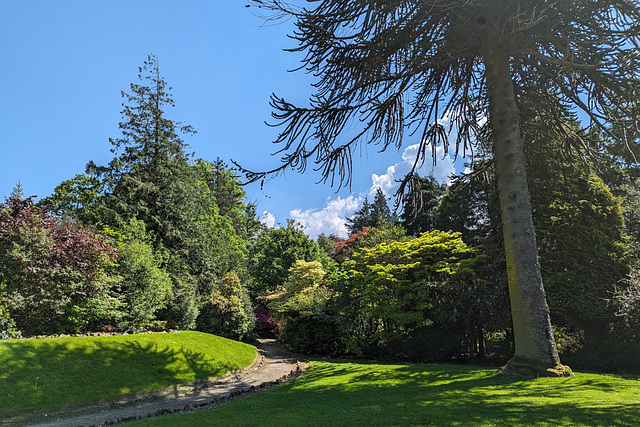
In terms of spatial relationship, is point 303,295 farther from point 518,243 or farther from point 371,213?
point 371,213

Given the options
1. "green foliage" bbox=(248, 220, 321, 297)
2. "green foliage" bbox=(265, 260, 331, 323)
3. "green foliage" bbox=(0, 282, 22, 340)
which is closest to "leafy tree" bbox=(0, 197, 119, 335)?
"green foliage" bbox=(0, 282, 22, 340)

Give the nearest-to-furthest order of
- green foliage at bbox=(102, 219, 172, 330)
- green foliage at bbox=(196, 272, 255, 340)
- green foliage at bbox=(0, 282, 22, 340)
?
green foliage at bbox=(0, 282, 22, 340) → green foliage at bbox=(102, 219, 172, 330) → green foliage at bbox=(196, 272, 255, 340)

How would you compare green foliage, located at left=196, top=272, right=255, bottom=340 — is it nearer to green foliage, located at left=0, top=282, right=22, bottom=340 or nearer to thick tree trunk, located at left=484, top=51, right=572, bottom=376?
green foliage, located at left=0, top=282, right=22, bottom=340

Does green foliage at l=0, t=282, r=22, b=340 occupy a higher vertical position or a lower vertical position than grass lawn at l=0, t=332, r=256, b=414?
higher

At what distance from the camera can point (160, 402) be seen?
8.59m

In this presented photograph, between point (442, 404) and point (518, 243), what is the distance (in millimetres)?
3858

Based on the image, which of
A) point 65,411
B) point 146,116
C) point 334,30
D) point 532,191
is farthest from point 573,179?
point 146,116

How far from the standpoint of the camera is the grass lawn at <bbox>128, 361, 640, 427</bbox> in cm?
411

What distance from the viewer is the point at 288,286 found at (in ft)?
63.3

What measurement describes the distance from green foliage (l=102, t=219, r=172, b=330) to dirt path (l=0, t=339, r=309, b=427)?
5.04 metres

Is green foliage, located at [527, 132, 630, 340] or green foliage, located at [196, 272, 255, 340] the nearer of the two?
green foliage, located at [527, 132, 630, 340]

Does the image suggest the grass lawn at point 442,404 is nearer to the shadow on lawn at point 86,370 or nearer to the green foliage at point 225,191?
the shadow on lawn at point 86,370

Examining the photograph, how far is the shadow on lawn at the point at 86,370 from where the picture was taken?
7.38 m

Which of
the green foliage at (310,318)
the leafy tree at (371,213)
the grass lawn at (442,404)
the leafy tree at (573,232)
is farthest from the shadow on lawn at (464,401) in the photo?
the leafy tree at (371,213)
